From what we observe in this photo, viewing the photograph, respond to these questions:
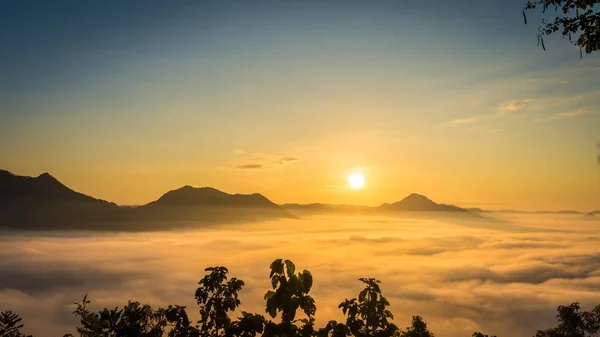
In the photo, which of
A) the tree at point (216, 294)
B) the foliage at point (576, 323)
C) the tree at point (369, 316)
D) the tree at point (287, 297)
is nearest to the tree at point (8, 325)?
the tree at point (216, 294)

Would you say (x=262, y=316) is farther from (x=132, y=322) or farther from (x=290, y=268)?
(x=132, y=322)

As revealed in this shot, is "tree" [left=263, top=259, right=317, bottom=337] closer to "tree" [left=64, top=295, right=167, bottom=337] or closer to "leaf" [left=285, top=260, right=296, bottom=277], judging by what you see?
"leaf" [left=285, top=260, right=296, bottom=277]

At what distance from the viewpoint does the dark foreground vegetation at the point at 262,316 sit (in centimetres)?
882

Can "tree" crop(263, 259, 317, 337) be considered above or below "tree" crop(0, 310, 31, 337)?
above

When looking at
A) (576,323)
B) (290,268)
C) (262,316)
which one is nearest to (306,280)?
(290,268)

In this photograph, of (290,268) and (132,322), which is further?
(132,322)

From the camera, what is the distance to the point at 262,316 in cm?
866

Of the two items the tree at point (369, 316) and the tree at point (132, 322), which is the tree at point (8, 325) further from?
the tree at point (369, 316)

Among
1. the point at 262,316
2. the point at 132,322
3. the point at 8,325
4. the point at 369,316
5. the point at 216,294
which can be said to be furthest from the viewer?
the point at 132,322

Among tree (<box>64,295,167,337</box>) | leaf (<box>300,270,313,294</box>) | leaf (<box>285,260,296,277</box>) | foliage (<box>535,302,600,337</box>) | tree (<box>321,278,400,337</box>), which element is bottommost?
foliage (<box>535,302,600,337</box>)

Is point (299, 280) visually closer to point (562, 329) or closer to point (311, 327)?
point (311, 327)

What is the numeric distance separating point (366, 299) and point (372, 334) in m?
0.98

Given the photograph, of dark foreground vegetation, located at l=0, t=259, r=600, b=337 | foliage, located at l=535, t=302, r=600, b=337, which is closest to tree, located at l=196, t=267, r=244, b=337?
dark foreground vegetation, located at l=0, t=259, r=600, b=337

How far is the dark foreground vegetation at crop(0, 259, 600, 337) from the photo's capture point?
8.82m
